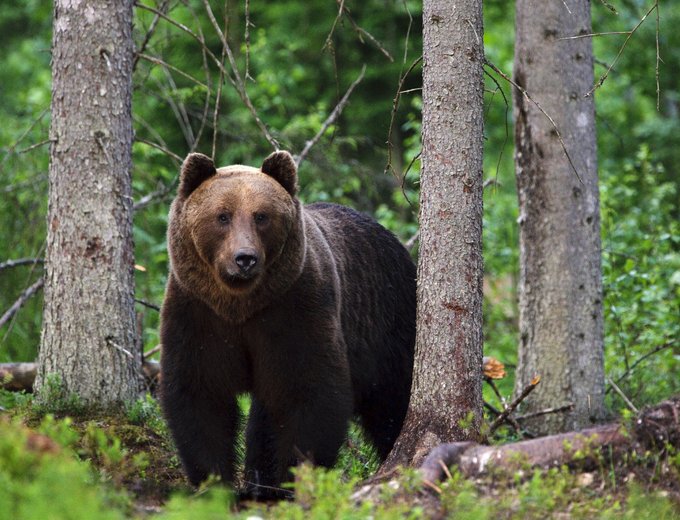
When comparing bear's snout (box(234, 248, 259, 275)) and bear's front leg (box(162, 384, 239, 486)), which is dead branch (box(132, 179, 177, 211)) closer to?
bear's front leg (box(162, 384, 239, 486))

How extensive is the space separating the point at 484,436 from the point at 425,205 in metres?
1.35

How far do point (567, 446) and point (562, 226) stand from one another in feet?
10.6

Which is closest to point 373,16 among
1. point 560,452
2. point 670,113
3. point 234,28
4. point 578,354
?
point 234,28

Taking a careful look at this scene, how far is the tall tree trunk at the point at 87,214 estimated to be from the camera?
6.48 metres

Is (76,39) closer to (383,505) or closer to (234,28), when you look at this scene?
(383,505)

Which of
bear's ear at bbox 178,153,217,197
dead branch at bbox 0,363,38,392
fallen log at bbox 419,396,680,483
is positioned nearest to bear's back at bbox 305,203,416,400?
bear's ear at bbox 178,153,217,197

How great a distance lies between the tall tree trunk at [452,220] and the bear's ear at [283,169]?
2.93ft

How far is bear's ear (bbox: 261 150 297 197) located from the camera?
588cm

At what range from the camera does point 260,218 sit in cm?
561

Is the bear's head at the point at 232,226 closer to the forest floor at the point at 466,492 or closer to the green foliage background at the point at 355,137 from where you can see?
the green foliage background at the point at 355,137

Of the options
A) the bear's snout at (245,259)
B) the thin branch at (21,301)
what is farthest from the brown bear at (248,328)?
the thin branch at (21,301)

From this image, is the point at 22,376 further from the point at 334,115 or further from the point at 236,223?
the point at 334,115

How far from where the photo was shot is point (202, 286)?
18.7ft

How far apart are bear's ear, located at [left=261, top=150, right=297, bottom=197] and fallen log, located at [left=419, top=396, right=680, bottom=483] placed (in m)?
2.00
